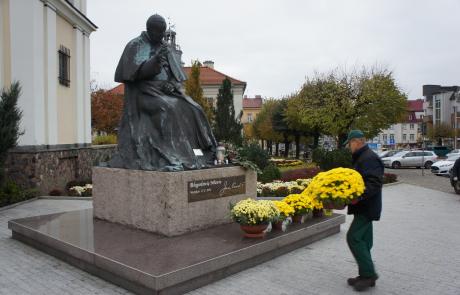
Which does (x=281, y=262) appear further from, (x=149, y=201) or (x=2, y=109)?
(x=2, y=109)

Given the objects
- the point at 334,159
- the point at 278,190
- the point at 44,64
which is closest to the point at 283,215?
the point at 278,190

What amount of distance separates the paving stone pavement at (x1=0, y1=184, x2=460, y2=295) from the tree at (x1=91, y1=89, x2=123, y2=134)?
30.8 m

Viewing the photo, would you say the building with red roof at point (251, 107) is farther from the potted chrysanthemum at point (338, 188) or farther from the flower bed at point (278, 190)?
the potted chrysanthemum at point (338, 188)

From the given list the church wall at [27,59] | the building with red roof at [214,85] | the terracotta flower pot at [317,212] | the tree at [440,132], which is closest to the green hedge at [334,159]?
the terracotta flower pot at [317,212]

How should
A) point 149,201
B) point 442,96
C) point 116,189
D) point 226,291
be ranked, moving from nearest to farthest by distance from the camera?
point 226,291 → point 149,201 → point 116,189 → point 442,96

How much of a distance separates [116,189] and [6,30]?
340 inches

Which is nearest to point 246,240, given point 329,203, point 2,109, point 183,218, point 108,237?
point 183,218

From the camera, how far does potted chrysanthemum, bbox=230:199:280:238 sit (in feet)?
19.2

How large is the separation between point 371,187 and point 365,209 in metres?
0.29

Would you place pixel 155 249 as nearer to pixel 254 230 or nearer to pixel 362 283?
pixel 254 230

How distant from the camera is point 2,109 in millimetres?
11102

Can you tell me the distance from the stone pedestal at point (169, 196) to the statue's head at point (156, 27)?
255 cm

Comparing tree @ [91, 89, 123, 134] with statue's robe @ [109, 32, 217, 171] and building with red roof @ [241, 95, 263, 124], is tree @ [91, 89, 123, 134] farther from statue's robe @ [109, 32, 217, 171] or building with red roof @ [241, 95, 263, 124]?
A: building with red roof @ [241, 95, 263, 124]

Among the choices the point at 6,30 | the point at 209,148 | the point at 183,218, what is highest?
the point at 6,30
